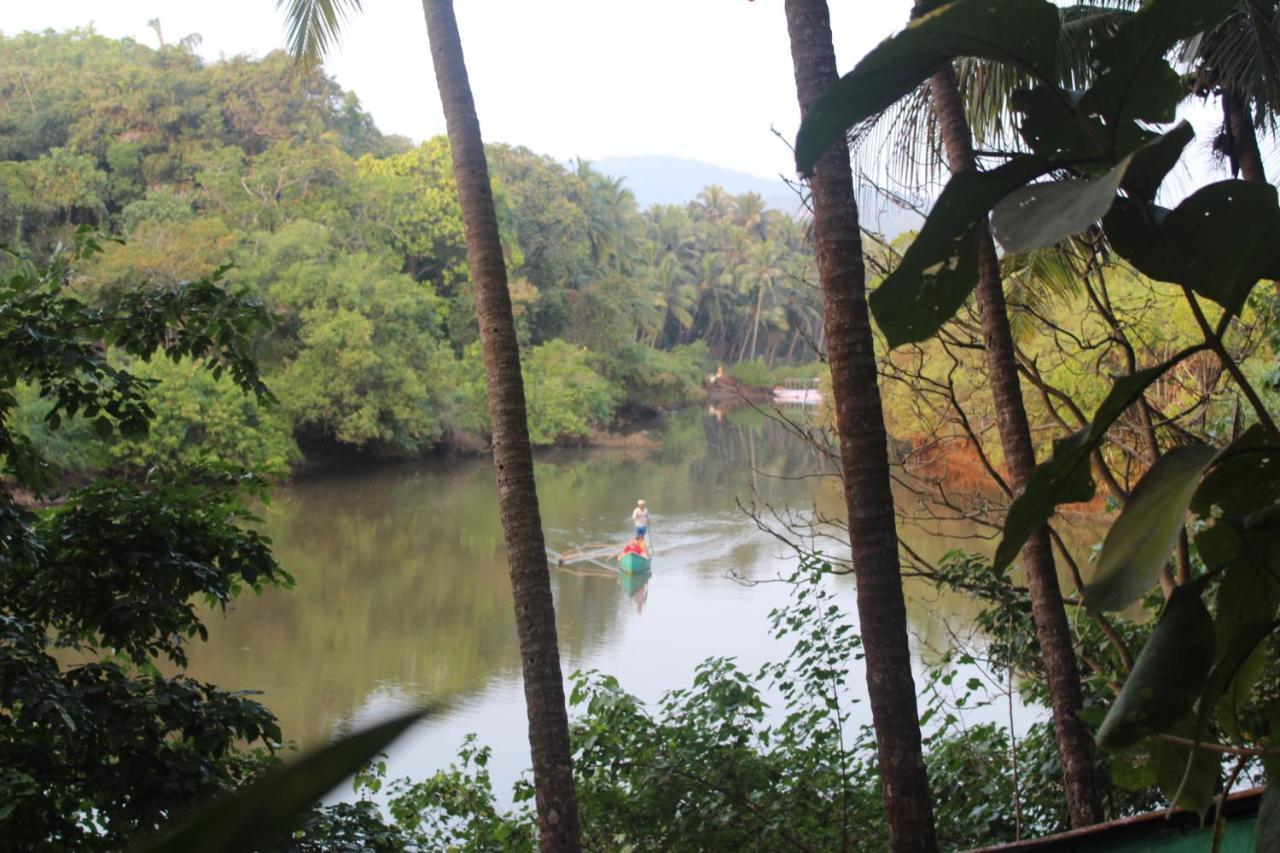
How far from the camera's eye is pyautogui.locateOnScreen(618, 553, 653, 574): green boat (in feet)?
52.4

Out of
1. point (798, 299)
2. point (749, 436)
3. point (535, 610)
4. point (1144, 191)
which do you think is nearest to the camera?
point (1144, 191)

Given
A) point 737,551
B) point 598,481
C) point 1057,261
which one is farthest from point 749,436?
point 1057,261

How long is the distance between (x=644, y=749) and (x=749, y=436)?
96.6ft

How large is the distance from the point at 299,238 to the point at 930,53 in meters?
23.7

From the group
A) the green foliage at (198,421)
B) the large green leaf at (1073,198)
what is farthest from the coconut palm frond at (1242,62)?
the green foliage at (198,421)

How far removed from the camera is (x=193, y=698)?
11.6 feet

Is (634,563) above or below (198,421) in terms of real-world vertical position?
below

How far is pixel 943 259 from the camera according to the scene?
0.86 metres

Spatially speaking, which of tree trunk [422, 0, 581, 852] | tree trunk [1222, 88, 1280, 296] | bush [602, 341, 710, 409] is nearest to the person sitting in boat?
tree trunk [1222, 88, 1280, 296]

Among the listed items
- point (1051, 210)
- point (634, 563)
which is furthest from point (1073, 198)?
point (634, 563)

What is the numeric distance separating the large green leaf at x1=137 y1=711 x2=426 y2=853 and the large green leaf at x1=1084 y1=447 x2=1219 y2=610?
575 millimetres

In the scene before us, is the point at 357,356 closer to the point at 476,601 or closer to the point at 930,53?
the point at 476,601

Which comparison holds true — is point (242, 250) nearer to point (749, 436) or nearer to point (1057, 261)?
point (749, 436)

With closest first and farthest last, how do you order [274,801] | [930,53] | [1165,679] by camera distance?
1. [274,801]
2. [1165,679]
3. [930,53]
